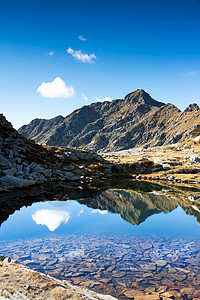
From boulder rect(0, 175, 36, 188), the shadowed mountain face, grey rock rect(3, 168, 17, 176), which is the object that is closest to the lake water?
the shadowed mountain face

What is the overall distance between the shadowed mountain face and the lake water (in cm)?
17

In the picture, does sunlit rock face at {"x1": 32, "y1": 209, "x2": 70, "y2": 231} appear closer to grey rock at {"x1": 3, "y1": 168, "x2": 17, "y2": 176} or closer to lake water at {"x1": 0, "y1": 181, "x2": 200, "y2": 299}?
lake water at {"x1": 0, "y1": 181, "x2": 200, "y2": 299}

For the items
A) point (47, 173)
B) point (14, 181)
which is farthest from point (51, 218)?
point (47, 173)

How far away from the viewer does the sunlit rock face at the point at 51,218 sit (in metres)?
31.7

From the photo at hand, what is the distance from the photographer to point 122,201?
46656mm

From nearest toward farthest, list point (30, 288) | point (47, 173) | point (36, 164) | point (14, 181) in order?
point (30, 288), point (14, 181), point (36, 164), point (47, 173)

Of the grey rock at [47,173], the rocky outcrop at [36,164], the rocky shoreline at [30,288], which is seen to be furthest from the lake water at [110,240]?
the grey rock at [47,173]

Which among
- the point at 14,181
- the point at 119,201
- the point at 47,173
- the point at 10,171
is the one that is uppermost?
the point at 47,173

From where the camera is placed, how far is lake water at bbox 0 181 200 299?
52.0ft

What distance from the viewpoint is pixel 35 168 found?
66.4 meters

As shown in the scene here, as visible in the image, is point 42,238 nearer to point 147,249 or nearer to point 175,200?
point 147,249

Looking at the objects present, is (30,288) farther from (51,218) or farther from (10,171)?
(10,171)

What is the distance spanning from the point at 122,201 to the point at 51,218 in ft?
61.1

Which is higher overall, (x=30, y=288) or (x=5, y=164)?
(x=5, y=164)
